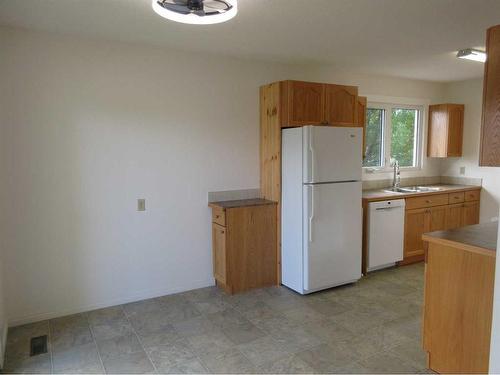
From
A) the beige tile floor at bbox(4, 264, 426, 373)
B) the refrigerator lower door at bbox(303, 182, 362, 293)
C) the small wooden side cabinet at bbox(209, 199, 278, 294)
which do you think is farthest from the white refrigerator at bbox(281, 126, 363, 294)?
the beige tile floor at bbox(4, 264, 426, 373)

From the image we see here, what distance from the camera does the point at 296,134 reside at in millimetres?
3477

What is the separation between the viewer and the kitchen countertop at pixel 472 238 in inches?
79.1

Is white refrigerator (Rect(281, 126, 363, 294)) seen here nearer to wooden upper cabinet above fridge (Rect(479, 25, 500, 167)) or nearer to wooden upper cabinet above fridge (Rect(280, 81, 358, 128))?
wooden upper cabinet above fridge (Rect(280, 81, 358, 128))

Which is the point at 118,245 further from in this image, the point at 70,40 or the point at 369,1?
the point at 369,1

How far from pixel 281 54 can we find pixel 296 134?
832mm

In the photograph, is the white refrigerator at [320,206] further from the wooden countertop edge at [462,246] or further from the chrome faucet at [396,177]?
the chrome faucet at [396,177]

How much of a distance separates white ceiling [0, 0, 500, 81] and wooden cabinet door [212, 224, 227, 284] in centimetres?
173

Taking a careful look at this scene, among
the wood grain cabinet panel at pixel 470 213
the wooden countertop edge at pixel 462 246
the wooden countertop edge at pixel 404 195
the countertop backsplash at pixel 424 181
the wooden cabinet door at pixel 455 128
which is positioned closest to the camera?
the wooden countertop edge at pixel 462 246

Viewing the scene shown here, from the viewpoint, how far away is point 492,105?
73.2 inches

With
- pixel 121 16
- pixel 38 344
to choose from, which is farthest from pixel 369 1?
pixel 38 344

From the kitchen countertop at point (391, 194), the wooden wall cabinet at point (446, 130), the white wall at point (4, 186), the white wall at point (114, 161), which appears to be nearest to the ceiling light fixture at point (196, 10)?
the white wall at point (114, 161)

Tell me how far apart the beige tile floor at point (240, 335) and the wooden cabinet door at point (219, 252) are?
176 mm

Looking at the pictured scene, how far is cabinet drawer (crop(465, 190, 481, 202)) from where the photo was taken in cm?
503

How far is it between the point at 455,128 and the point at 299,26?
3.59 meters
